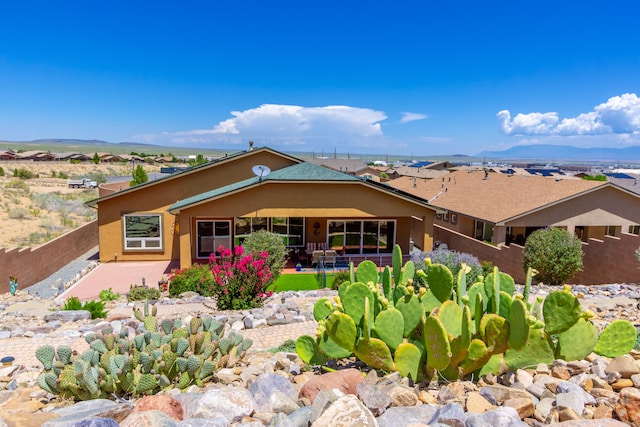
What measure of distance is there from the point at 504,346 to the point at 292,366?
278 cm

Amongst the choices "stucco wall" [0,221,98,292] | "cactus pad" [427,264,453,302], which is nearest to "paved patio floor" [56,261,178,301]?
"stucco wall" [0,221,98,292]

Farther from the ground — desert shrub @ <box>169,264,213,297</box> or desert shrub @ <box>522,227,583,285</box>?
desert shrub @ <box>522,227,583,285</box>

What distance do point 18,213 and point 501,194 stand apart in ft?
110

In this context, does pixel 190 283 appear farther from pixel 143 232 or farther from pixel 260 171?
pixel 143 232

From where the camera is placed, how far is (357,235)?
23.2m

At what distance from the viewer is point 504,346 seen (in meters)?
5.11

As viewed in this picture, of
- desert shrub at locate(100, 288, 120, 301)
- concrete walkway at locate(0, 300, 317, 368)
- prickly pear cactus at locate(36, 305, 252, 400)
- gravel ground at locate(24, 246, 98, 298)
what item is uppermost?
prickly pear cactus at locate(36, 305, 252, 400)

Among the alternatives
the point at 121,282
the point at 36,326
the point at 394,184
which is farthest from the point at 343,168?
the point at 36,326

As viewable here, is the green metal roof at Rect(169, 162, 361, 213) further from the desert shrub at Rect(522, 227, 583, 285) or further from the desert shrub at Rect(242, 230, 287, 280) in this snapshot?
the desert shrub at Rect(522, 227, 583, 285)

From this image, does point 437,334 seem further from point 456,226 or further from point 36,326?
point 456,226

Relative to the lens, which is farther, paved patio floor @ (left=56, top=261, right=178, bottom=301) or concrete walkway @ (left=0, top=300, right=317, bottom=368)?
paved patio floor @ (left=56, top=261, right=178, bottom=301)

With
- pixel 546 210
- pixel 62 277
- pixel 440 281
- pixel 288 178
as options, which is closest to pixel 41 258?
pixel 62 277

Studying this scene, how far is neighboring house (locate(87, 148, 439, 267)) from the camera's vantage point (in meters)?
20.2

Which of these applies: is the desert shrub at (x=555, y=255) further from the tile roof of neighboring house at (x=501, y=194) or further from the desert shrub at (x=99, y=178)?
the desert shrub at (x=99, y=178)
